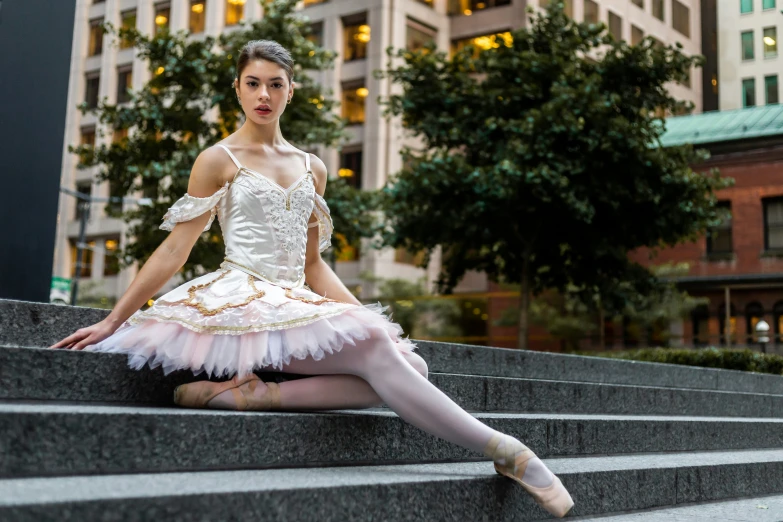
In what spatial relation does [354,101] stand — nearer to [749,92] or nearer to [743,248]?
[749,92]

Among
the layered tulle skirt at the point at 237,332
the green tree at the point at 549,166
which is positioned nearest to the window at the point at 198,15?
the green tree at the point at 549,166

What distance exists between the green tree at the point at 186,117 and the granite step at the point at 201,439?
57.3 ft

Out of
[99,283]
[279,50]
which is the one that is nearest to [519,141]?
[279,50]

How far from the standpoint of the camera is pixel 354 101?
4228 centimetres

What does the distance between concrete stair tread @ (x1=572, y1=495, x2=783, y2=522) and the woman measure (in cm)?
97

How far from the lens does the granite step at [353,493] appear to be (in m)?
2.60

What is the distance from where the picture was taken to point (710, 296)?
116 feet

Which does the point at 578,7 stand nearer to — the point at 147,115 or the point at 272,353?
the point at 147,115

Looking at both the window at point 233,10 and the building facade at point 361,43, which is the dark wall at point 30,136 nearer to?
the building facade at point 361,43

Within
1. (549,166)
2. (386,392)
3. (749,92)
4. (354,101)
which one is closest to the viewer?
(386,392)

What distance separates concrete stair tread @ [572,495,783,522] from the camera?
14.9 feet

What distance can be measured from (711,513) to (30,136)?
5.37m

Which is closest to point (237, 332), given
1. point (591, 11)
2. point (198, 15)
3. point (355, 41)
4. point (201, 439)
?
point (201, 439)

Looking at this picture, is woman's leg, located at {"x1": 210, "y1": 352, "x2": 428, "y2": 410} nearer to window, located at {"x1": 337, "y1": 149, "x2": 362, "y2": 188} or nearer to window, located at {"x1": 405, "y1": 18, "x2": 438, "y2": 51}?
window, located at {"x1": 337, "y1": 149, "x2": 362, "y2": 188}
